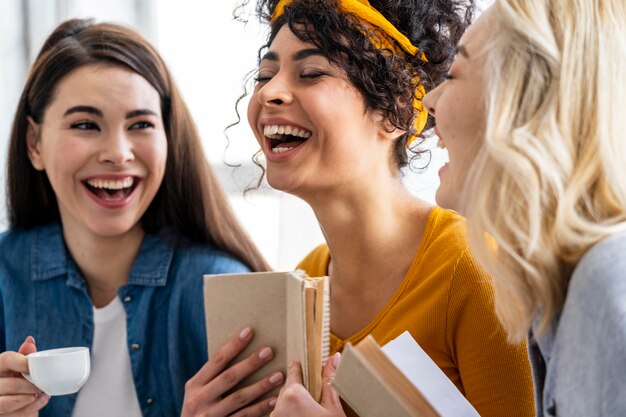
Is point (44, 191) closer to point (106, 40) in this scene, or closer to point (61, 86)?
point (61, 86)

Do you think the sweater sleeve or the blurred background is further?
the blurred background

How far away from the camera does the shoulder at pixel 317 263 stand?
5.16 feet

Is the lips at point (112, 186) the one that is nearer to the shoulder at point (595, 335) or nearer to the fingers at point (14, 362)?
the fingers at point (14, 362)

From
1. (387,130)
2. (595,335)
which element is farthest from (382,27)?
(595,335)

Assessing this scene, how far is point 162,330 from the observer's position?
1.72 m

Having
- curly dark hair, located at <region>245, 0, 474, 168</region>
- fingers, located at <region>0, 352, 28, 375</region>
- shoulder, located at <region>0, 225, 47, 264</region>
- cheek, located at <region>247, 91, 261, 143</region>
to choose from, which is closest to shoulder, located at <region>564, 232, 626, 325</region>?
curly dark hair, located at <region>245, 0, 474, 168</region>

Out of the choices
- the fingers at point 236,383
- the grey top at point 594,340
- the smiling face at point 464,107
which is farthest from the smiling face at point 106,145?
the grey top at point 594,340

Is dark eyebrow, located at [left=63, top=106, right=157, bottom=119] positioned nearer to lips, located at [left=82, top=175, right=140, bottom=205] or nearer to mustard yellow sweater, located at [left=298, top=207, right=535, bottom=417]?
lips, located at [left=82, top=175, right=140, bottom=205]

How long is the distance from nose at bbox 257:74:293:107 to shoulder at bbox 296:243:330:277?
38 centimetres

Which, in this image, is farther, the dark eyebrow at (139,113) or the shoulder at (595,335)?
the dark eyebrow at (139,113)

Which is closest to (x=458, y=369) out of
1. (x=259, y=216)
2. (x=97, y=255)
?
(x=97, y=255)

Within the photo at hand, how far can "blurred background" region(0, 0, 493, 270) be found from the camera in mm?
2324

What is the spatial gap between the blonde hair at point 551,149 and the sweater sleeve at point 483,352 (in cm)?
37

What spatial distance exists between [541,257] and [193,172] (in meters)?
1.14
